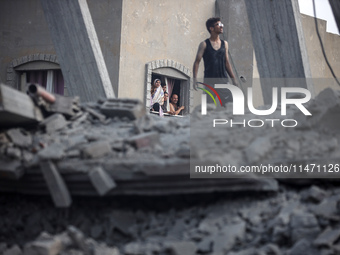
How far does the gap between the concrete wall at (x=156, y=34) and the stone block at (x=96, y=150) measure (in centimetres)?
730

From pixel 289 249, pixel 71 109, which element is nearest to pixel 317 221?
pixel 289 249

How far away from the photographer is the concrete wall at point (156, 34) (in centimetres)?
1175

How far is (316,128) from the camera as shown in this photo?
4766 mm

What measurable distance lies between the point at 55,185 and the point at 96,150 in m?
0.46

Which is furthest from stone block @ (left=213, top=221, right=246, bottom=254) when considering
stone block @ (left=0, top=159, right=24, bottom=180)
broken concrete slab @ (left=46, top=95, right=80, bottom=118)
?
broken concrete slab @ (left=46, top=95, right=80, bottom=118)

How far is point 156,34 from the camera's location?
12.5 meters

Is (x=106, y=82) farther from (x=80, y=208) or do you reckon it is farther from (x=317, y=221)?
(x=317, y=221)

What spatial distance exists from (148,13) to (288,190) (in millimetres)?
8716

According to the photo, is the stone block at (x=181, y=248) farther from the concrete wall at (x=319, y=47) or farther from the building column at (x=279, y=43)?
the concrete wall at (x=319, y=47)

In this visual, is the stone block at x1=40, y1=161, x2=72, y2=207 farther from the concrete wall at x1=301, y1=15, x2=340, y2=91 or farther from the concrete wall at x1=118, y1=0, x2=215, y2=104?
the concrete wall at x1=301, y1=15, x2=340, y2=91

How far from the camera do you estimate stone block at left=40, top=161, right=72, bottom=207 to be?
4.24 m

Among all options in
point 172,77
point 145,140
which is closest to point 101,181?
point 145,140

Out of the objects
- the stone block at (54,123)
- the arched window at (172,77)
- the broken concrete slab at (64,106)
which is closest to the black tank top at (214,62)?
the broken concrete slab at (64,106)

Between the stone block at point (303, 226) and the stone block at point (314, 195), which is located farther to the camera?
the stone block at point (314, 195)
